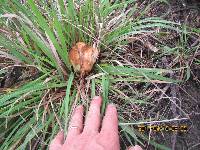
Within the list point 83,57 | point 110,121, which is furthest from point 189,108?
point 83,57

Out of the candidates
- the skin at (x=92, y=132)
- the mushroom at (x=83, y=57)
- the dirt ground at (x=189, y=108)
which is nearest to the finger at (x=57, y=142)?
the skin at (x=92, y=132)

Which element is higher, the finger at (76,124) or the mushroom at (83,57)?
the mushroom at (83,57)

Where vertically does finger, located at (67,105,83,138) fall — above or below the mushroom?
below

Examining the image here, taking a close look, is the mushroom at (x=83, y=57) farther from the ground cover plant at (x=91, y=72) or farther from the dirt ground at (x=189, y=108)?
the dirt ground at (x=189, y=108)

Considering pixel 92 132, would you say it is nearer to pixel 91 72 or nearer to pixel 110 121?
pixel 110 121

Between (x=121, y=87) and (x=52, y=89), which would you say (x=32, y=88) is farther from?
(x=121, y=87)

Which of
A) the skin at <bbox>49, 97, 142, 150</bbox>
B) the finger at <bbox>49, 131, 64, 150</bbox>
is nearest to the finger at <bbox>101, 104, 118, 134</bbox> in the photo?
the skin at <bbox>49, 97, 142, 150</bbox>

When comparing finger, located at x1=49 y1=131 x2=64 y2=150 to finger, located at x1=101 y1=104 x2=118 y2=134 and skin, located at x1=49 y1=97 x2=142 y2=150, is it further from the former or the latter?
finger, located at x1=101 y1=104 x2=118 y2=134
